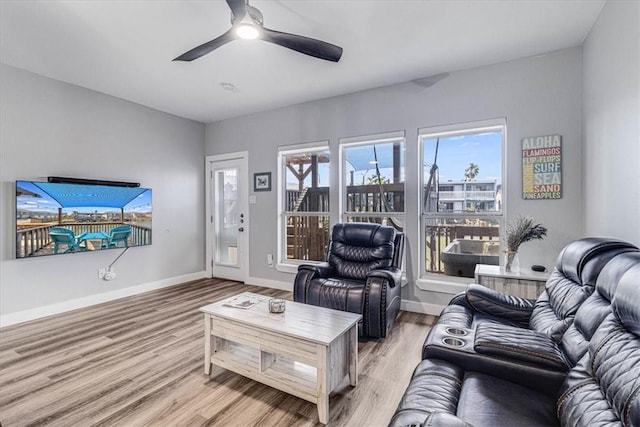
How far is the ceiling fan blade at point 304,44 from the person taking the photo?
220 cm

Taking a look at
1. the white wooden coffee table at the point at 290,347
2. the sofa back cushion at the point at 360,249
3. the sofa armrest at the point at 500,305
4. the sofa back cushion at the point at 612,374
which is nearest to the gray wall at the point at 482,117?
the sofa back cushion at the point at 360,249

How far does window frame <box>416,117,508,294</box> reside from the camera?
3271mm

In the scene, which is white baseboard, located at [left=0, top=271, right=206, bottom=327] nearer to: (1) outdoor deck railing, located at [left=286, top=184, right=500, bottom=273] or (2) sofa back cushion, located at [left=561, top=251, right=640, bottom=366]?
(1) outdoor deck railing, located at [left=286, top=184, right=500, bottom=273]

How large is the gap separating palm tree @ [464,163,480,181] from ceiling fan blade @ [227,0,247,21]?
2741 mm

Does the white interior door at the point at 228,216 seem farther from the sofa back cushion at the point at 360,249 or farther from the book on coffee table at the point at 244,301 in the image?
the book on coffee table at the point at 244,301

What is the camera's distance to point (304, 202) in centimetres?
460

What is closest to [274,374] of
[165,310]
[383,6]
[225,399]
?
[225,399]

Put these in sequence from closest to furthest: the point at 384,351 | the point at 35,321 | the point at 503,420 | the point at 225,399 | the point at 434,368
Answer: the point at 503,420
the point at 434,368
the point at 225,399
the point at 384,351
the point at 35,321

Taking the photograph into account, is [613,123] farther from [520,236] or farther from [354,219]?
[354,219]

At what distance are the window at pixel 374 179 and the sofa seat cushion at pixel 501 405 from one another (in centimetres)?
260

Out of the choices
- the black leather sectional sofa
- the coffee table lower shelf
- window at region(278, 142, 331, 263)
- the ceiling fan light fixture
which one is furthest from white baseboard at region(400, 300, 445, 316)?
the ceiling fan light fixture

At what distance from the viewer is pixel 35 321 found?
3.36 meters

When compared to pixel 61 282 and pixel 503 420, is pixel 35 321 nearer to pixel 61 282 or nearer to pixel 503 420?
pixel 61 282

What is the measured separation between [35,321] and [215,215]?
2.67 metres
